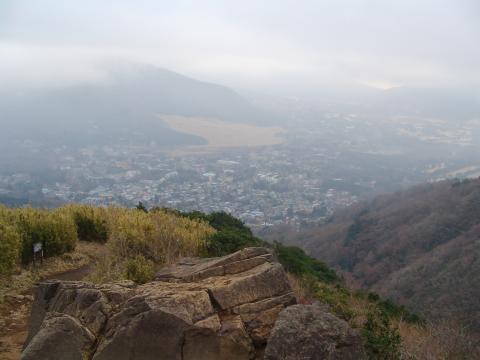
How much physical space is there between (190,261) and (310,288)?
2.38m

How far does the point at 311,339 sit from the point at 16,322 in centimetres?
423

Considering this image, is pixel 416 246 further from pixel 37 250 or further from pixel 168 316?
pixel 168 316

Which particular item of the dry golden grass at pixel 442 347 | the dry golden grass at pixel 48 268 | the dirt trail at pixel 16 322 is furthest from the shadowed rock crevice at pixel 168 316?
the dry golden grass at pixel 48 268

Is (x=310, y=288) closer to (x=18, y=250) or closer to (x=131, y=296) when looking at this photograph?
(x=131, y=296)

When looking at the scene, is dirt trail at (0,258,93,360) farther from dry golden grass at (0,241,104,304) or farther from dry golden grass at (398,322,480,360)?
dry golden grass at (398,322,480,360)

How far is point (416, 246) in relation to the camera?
103 feet

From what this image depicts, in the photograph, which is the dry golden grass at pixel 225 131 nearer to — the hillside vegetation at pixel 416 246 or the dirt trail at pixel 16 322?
the hillside vegetation at pixel 416 246

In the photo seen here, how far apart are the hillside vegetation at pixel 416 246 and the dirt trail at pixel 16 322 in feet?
41.4

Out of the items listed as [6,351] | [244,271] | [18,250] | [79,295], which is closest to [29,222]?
[18,250]

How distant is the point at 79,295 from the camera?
5043mm

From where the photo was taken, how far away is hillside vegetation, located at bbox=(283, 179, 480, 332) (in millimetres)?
20328

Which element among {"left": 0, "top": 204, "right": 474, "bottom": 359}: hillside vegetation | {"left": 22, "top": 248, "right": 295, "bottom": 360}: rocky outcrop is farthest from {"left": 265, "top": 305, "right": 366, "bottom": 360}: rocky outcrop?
{"left": 0, "top": 204, "right": 474, "bottom": 359}: hillside vegetation

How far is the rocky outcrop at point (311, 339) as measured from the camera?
166 inches

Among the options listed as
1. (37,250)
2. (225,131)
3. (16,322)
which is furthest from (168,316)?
(225,131)
